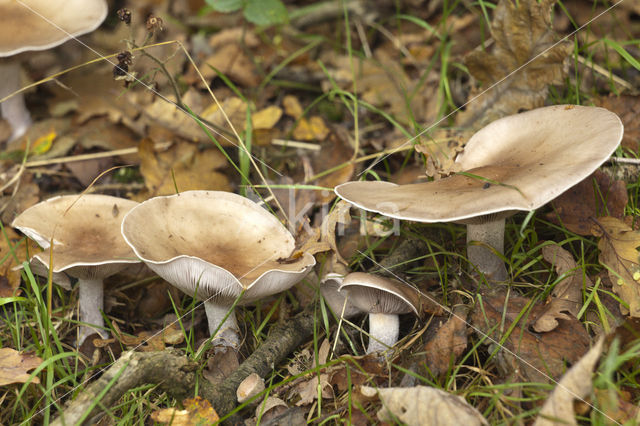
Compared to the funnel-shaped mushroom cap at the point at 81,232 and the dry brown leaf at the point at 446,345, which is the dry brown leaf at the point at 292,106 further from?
the dry brown leaf at the point at 446,345

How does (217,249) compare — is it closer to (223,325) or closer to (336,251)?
(223,325)

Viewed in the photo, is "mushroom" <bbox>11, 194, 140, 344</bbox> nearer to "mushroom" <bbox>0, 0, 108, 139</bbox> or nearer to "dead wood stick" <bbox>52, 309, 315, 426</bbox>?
"dead wood stick" <bbox>52, 309, 315, 426</bbox>

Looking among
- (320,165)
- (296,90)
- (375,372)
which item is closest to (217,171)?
(320,165)

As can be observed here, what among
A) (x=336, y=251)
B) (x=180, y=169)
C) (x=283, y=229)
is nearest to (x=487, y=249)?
(x=336, y=251)

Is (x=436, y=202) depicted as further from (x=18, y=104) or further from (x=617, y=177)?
(x=18, y=104)

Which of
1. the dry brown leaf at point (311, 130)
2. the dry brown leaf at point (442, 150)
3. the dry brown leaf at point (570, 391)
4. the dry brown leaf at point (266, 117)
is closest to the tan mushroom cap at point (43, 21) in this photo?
the dry brown leaf at point (266, 117)

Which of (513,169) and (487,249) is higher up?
(513,169)

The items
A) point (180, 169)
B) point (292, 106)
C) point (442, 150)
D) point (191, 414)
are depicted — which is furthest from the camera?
point (292, 106)
